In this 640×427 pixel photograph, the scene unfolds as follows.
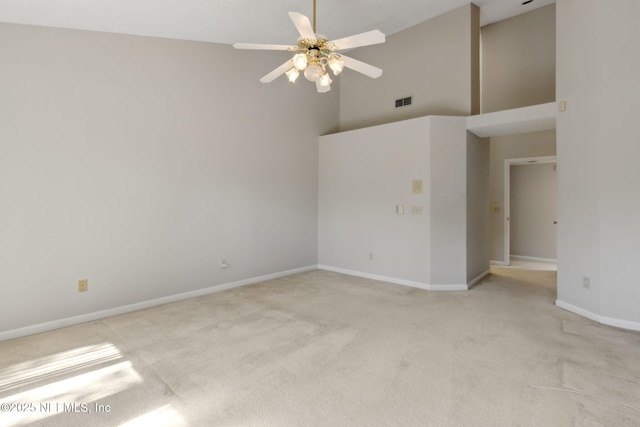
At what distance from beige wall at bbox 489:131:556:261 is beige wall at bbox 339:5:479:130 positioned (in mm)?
1926

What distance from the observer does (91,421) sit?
6.10 feet

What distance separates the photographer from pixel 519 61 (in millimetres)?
5898

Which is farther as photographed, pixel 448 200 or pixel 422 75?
pixel 422 75

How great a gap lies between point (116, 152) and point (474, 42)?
16.7 feet

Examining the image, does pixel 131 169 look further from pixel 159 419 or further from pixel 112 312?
pixel 159 419

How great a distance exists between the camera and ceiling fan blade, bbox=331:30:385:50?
2.33 meters

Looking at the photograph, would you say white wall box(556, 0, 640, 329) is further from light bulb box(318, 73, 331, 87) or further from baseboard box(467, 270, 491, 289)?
light bulb box(318, 73, 331, 87)

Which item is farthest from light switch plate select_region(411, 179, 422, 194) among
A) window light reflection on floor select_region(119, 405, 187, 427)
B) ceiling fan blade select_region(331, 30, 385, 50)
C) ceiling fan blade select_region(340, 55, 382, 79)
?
window light reflection on floor select_region(119, 405, 187, 427)

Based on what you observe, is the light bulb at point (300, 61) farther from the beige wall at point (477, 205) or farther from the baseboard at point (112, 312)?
the baseboard at point (112, 312)

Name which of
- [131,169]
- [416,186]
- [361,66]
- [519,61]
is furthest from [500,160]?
[131,169]

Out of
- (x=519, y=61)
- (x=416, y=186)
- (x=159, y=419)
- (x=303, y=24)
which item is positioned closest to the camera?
(x=159, y=419)

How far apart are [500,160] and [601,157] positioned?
3.16m

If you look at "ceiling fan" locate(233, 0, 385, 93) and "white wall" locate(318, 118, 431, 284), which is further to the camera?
"white wall" locate(318, 118, 431, 284)

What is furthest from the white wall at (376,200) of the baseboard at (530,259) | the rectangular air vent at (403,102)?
the baseboard at (530,259)
